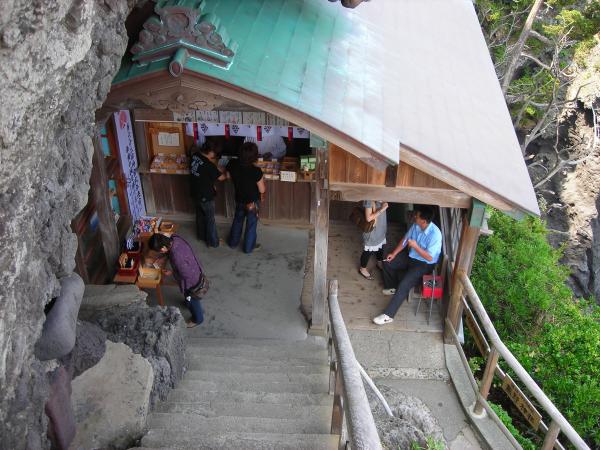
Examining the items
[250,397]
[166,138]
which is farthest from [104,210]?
[250,397]

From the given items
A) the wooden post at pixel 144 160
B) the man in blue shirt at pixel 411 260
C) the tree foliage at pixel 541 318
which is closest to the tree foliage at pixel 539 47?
the tree foliage at pixel 541 318

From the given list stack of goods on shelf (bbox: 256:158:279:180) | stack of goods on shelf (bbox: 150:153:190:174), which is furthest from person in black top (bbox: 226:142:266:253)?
stack of goods on shelf (bbox: 150:153:190:174)

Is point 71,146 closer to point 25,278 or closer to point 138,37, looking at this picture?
point 25,278

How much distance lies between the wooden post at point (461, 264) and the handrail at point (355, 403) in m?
3.36

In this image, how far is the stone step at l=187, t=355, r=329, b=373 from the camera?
686cm

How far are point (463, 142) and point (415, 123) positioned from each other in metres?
0.78

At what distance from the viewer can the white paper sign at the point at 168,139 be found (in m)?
10.4

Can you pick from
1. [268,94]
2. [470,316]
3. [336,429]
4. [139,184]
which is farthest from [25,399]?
[139,184]

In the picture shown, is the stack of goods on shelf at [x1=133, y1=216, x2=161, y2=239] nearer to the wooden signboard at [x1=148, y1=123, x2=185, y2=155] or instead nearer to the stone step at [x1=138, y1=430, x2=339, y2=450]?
the wooden signboard at [x1=148, y1=123, x2=185, y2=155]

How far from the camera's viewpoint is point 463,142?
7.49 meters

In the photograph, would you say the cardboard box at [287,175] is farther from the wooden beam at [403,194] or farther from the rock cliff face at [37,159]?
the rock cliff face at [37,159]

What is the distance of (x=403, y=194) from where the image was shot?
25.3 ft

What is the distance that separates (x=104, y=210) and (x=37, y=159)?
564 cm

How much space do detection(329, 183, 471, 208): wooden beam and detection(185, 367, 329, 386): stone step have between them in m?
2.44
